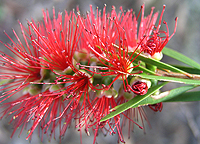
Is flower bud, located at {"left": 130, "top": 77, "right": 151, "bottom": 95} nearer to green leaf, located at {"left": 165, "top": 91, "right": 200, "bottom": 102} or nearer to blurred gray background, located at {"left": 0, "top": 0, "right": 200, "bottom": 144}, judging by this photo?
green leaf, located at {"left": 165, "top": 91, "right": 200, "bottom": 102}

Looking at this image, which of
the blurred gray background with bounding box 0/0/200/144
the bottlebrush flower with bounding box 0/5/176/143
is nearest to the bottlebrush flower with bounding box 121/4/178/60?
the bottlebrush flower with bounding box 0/5/176/143

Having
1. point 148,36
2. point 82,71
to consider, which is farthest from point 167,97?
point 82,71

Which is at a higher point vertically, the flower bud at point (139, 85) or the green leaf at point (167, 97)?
the flower bud at point (139, 85)

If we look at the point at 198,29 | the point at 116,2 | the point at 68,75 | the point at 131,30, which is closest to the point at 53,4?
the point at 116,2

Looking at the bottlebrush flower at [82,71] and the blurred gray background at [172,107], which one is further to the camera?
the blurred gray background at [172,107]

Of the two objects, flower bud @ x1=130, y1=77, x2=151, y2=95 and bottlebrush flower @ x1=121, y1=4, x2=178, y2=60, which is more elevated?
bottlebrush flower @ x1=121, y1=4, x2=178, y2=60

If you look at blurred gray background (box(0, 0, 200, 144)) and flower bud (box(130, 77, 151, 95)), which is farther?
blurred gray background (box(0, 0, 200, 144))

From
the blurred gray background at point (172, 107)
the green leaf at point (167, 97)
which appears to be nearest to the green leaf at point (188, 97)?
the green leaf at point (167, 97)

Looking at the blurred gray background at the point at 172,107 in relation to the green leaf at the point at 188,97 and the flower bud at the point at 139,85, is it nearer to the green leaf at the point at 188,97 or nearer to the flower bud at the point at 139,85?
the green leaf at the point at 188,97

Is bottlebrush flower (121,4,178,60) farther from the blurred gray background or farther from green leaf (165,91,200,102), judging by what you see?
the blurred gray background

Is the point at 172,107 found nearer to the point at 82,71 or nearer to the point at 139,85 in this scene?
the point at 139,85

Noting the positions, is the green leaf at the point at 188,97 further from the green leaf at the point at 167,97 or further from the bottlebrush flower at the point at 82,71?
the bottlebrush flower at the point at 82,71
